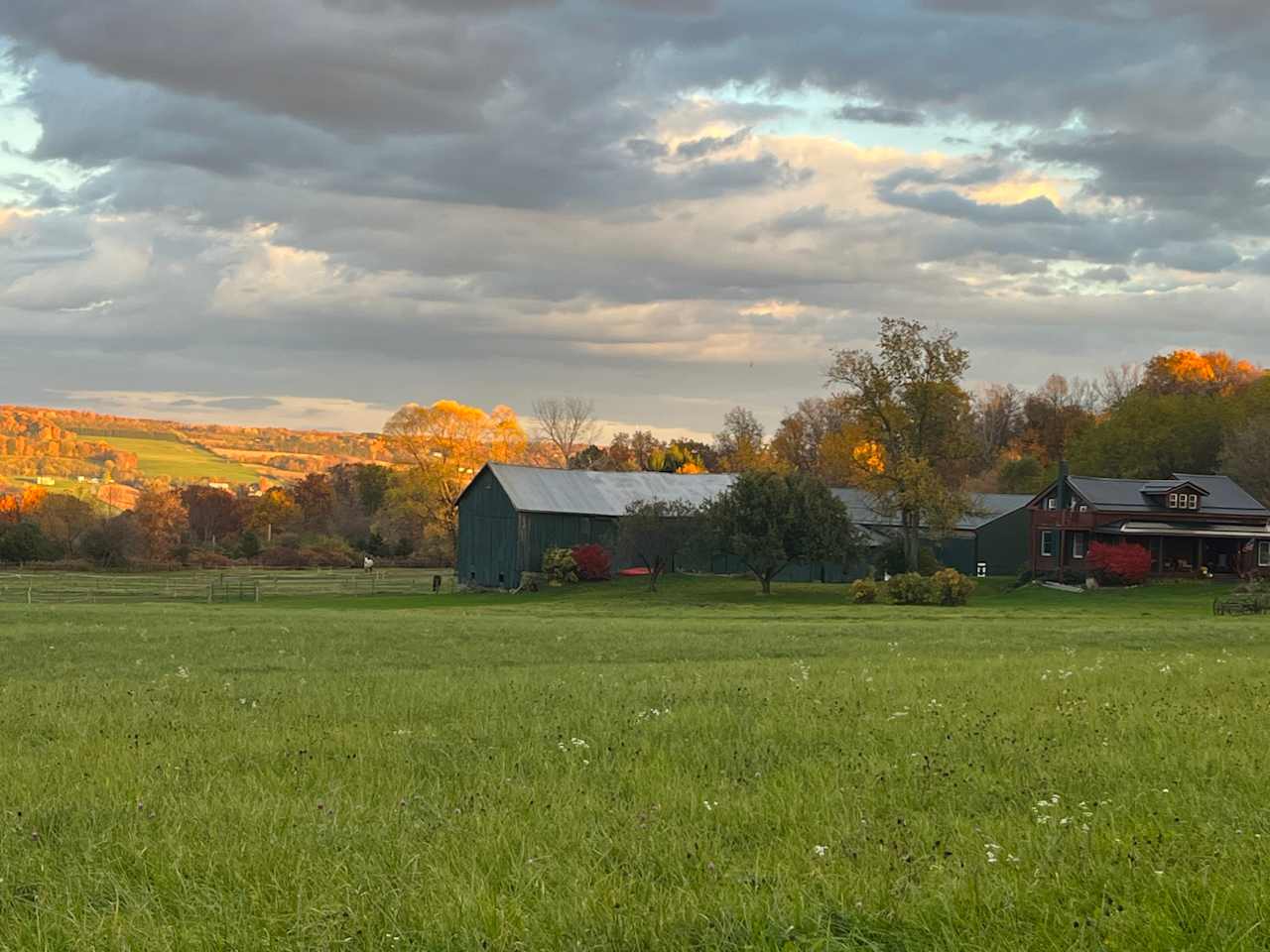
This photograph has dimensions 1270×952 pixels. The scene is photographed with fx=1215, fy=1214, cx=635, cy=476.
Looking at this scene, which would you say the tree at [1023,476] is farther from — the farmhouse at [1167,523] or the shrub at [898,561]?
the shrub at [898,561]

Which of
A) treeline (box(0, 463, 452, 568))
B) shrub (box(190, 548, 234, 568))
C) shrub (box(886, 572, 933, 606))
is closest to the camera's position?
shrub (box(886, 572, 933, 606))

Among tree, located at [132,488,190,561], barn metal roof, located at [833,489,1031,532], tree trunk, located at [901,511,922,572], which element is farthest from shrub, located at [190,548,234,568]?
tree trunk, located at [901,511,922,572]

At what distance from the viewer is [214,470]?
193500 millimetres

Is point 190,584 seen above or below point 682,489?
below

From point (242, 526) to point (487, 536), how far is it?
6274 centimetres

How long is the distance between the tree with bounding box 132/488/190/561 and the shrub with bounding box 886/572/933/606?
62212 mm

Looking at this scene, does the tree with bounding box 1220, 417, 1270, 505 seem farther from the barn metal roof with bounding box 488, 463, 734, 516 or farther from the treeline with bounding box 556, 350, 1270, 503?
the barn metal roof with bounding box 488, 463, 734, 516

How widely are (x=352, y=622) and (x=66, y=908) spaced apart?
29.4 m

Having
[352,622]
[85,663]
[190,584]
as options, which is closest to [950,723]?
[85,663]

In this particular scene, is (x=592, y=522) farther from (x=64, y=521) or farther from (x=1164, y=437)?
(x=64, y=521)

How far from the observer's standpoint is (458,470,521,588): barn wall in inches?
3120

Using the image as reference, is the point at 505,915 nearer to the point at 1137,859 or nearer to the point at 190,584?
the point at 1137,859

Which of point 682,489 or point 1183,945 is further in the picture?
point 682,489

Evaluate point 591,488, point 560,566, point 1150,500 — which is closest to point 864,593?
point 560,566
